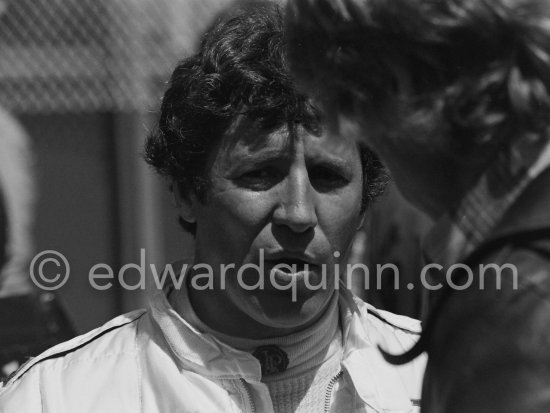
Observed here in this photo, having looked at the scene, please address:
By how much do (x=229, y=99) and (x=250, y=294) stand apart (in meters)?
0.46

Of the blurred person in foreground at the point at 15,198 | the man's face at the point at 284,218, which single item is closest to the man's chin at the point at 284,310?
the man's face at the point at 284,218

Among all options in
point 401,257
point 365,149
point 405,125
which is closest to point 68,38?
point 401,257

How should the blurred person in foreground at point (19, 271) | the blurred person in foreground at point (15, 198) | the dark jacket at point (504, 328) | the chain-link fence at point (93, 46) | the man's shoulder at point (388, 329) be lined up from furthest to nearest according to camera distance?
the chain-link fence at point (93, 46) → the blurred person in foreground at point (15, 198) → the blurred person in foreground at point (19, 271) → the man's shoulder at point (388, 329) → the dark jacket at point (504, 328)

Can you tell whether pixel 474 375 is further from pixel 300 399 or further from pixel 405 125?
Answer: pixel 300 399

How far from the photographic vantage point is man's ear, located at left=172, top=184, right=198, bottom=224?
2.46 m

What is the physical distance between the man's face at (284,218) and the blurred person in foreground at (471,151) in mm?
853

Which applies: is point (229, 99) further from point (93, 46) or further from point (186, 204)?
point (93, 46)

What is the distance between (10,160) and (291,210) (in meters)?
2.98

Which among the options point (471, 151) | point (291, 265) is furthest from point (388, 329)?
point (471, 151)

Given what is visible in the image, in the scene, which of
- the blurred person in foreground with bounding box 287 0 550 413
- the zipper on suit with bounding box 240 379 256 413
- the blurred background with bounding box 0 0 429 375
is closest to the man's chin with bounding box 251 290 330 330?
the zipper on suit with bounding box 240 379 256 413

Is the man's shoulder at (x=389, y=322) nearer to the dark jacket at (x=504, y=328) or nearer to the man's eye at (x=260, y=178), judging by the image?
the man's eye at (x=260, y=178)

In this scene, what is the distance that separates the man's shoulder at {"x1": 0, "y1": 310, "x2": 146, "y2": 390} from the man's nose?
47 cm

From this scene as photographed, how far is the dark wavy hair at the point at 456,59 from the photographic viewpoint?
1.22 m

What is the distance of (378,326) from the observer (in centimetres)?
252
